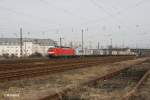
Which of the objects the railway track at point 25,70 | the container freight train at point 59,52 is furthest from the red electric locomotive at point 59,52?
the railway track at point 25,70

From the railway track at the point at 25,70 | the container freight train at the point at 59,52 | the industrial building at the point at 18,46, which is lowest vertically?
the railway track at the point at 25,70

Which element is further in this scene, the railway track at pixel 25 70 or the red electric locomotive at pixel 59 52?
the red electric locomotive at pixel 59 52

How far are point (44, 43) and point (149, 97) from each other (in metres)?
156

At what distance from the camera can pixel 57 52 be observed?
63.3m

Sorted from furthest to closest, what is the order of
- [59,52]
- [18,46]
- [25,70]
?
[18,46]
[59,52]
[25,70]

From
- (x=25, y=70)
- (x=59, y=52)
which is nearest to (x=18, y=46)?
(x=59, y=52)

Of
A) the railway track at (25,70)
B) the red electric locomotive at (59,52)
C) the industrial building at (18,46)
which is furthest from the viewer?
the industrial building at (18,46)

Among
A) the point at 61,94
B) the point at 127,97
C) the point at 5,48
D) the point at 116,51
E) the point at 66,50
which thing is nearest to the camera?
the point at 127,97

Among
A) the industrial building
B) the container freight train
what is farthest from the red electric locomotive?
the industrial building

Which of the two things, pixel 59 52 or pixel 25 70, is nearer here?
pixel 25 70

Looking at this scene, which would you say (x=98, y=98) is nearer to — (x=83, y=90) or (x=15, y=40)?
(x=83, y=90)

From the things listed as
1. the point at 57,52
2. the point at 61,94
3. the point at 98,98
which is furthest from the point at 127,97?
the point at 57,52

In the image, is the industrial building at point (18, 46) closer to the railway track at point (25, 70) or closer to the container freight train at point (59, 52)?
the container freight train at point (59, 52)

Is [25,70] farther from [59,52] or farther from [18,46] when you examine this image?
[18,46]
